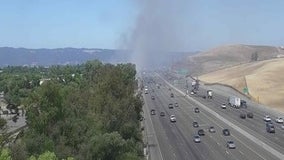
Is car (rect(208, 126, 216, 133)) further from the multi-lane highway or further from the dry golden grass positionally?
the dry golden grass

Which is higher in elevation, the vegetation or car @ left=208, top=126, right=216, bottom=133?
the vegetation

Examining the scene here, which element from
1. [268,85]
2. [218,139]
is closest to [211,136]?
[218,139]

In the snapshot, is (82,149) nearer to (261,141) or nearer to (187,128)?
(261,141)

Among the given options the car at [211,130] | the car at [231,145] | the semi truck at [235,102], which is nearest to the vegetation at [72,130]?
the car at [231,145]

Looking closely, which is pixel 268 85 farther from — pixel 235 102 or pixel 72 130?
pixel 72 130

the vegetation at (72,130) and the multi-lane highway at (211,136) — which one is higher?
the vegetation at (72,130)

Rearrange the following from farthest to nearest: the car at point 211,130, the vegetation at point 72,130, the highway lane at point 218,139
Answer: the car at point 211,130, the highway lane at point 218,139, the vegetation at point 72,130

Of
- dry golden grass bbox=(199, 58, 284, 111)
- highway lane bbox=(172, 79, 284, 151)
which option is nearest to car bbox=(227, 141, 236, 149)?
highway lane bbox=(172, 79, 284, 151)

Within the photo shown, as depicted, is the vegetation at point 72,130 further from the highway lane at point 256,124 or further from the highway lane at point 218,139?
the highway lane at point 256,124
